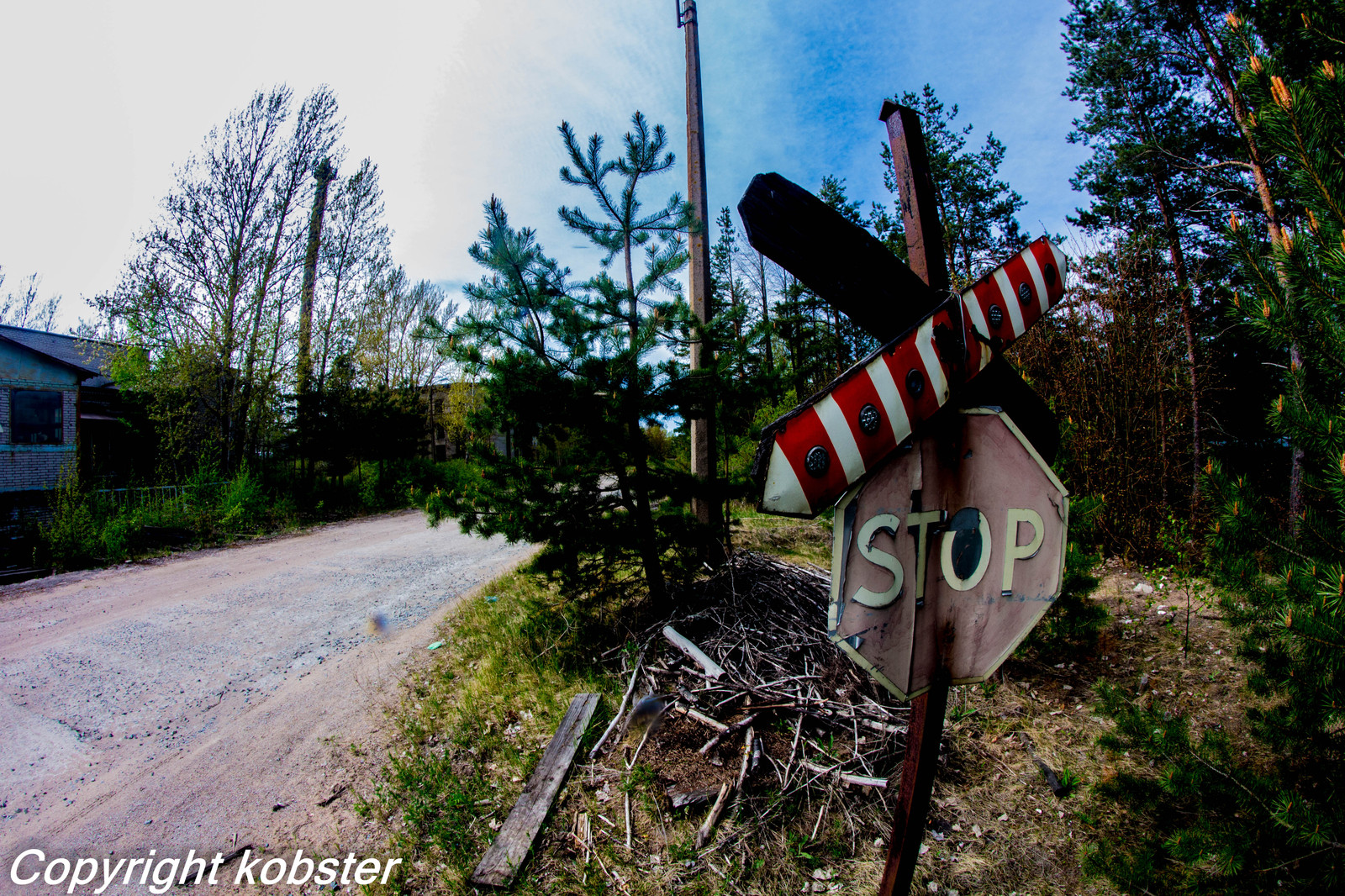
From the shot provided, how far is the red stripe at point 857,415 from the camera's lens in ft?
4.01

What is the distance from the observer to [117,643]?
579 cm

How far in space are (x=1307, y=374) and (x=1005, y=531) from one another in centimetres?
160

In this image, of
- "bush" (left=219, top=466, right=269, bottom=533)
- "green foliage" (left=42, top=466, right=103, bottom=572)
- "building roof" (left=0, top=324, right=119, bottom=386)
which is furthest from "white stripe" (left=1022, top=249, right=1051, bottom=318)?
"building roof" (left=0, top=324, right=119, bottom=386)

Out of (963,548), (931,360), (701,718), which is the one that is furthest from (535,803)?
(931,360)

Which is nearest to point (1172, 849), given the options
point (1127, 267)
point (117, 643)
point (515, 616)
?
point (515, 616)

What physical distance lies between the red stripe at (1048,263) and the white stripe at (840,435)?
863 mm

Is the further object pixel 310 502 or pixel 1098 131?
pixel 310 502

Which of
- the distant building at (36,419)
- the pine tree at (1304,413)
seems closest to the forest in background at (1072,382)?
the pine tree at (1304,413)

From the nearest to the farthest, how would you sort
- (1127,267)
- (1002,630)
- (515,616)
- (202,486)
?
1. (1002,630)
2. (515,616)
3. (1127,267)
4. (202,486)

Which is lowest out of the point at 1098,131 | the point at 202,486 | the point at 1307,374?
the point at 202,486

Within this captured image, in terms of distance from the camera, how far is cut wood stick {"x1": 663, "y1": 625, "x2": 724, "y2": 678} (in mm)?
4012

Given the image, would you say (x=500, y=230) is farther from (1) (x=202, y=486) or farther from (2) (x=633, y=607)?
(1) (x=202, y=486)

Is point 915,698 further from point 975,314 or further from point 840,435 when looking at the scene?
point 975,314

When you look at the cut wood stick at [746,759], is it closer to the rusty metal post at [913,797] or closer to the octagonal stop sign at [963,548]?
the rusty metal post at [913,797]
